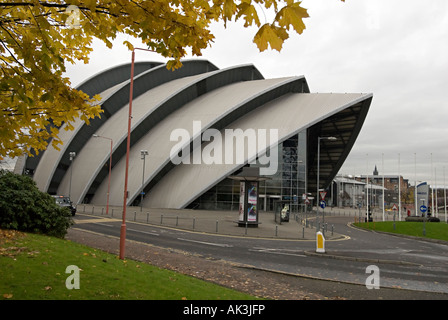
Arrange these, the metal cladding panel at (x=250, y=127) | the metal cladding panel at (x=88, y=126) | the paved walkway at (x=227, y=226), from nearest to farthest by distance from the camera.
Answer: the paved walkway at (x=227, y=226)
the metal cladding panel at (x=250, y=127)
the metal cladding panel at (x=88, y=126)

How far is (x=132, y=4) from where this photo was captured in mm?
4066

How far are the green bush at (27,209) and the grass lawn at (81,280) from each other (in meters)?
2.05

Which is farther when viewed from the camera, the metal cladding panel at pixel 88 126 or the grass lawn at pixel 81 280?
the metal cladding panel at pixel 88 126

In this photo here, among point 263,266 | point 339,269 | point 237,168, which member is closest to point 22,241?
point 263,266

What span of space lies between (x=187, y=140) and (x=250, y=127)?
9.15 meters

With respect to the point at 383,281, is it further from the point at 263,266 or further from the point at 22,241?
the point at 22,241

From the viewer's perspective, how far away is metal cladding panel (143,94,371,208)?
129 feet

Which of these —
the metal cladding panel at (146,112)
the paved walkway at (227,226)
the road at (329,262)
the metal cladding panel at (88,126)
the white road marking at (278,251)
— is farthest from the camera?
the metal cladding panel at (88,126)
